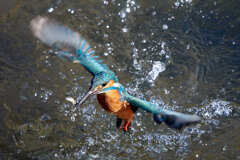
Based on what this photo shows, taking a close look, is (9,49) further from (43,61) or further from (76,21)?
(76,21)

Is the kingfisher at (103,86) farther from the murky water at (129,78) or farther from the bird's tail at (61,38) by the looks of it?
the murky water at (129,78)

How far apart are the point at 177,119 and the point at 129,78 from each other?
212cm

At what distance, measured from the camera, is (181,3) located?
5750mm

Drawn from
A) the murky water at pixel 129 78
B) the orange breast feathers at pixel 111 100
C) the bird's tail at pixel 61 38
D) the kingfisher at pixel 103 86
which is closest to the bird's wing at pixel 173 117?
the kingfisher at pixel 103 86

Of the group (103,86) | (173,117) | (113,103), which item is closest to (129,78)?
(113,103)

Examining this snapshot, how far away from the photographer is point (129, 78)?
16.3 ft

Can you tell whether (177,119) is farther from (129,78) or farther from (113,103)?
(129,78)

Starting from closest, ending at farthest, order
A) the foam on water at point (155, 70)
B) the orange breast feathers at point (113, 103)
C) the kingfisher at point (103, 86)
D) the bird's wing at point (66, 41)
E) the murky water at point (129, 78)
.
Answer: the kingfisher at point (103, 86) → the orange breast feathers at point (113, 103) → the bird's wing at point (66, 41) → the murky water at point (129, 78) → the foam on water at point (155, 70)

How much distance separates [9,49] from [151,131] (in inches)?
95.3

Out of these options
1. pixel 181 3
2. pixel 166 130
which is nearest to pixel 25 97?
pixel 166 130

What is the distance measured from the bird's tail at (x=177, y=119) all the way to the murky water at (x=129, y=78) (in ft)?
4.88

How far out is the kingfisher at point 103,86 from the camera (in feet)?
10.1

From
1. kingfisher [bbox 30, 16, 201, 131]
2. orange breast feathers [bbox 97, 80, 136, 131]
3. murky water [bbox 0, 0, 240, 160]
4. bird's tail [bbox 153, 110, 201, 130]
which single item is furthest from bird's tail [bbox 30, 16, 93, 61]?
bird's tail [bbox 153, 110, 201, 130]

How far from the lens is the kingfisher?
3.07 meters
